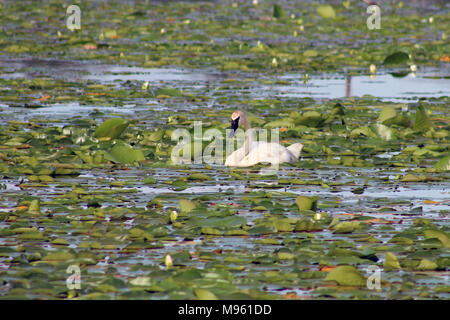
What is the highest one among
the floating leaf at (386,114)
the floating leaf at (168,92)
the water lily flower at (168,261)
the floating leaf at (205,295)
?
the floating leaf at (168,92)

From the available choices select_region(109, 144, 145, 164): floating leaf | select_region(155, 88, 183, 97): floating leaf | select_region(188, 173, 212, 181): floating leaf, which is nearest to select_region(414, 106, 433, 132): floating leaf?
select_region(188, 173, 212, 181): floating leaf

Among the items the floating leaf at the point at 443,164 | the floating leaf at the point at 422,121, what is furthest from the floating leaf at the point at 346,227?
the floating leaf at the point at 422,121

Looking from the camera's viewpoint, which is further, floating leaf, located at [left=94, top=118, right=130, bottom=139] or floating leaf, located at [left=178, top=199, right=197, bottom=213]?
floating leaf, located at [left=94, top=118, right=130, bottom=139]

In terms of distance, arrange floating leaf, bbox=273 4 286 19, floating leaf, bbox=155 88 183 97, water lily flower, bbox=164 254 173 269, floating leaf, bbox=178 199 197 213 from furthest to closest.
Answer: floating leaf, bbox=273 4 286 19 < floating leaf, bbox=155 88 183 97 < floating leaf, bbox=178 199 197 213 < water lily flower, bbox=164 254 173 269

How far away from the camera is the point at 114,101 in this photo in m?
15.5

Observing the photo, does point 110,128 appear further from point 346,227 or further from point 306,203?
point 346,227

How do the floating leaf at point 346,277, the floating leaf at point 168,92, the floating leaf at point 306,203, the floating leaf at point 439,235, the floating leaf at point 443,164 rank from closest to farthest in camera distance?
the floating leaf at point 346,277 < the floating leaf at point 439,235 < the floating leaf at point 306,203 < the floating leaf at point 443,164 < the floating leaf at point 168,92

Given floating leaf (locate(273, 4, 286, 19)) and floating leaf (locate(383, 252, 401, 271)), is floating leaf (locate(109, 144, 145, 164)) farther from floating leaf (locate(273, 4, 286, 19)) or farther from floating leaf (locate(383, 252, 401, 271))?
floating leaf (locate(273, 4, 286, 19))

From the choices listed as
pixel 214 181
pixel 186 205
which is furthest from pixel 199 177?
pixel 186 205

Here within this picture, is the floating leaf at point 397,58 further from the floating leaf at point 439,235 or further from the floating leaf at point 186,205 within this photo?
the floating leaf at point 439,235

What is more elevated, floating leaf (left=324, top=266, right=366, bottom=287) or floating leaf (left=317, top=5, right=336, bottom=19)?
floating leaf (left=317, top=5, right=336, bottom=19)

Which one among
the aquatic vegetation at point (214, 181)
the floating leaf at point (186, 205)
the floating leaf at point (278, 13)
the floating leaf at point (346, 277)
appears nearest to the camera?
the floating leaf at point (346, 277)

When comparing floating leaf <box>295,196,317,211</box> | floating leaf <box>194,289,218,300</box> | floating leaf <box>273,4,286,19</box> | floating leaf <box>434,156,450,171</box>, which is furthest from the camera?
floating leaf <box>273,4,286,19</box>

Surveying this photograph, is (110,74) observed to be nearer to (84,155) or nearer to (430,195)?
(84,155)
